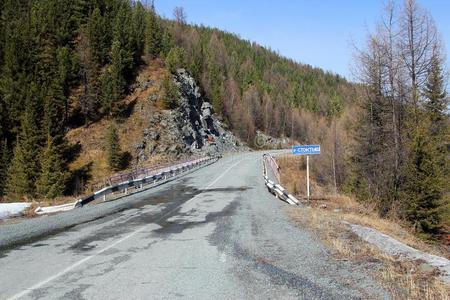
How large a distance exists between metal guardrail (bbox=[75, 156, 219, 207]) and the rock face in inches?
292

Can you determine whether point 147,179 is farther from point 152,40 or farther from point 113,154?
point 152,40

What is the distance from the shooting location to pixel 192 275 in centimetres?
742

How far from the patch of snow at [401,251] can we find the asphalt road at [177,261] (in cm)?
125

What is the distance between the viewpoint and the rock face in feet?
195

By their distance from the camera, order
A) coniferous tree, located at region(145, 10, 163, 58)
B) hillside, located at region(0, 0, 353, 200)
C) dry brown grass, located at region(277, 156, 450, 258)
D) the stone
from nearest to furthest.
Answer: the stone, dry brown grass, located at region(277, 156, 450, 258), hillside, located at region(0, 0, 353, 200), coniferous tree, located at region(145, 10, 163, 58)

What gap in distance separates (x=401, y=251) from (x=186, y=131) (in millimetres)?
58637

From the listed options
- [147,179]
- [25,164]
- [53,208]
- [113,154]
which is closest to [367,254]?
[53,208]

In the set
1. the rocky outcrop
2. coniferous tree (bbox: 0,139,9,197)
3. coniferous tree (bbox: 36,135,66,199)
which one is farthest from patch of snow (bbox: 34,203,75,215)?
the rocky outcrop

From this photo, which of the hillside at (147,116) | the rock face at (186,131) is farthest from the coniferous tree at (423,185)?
the rock face at (186,131)

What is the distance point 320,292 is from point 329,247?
344cm

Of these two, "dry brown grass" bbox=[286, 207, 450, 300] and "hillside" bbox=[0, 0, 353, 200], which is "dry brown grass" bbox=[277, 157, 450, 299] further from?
"hillside" bbox=[0, 0, 353, 200]

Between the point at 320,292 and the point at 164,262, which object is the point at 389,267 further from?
the point at 164,262

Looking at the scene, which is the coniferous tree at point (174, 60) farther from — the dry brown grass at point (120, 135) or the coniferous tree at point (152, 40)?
the coniferous tree at point (152, 40)

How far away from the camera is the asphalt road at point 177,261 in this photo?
650 cm
